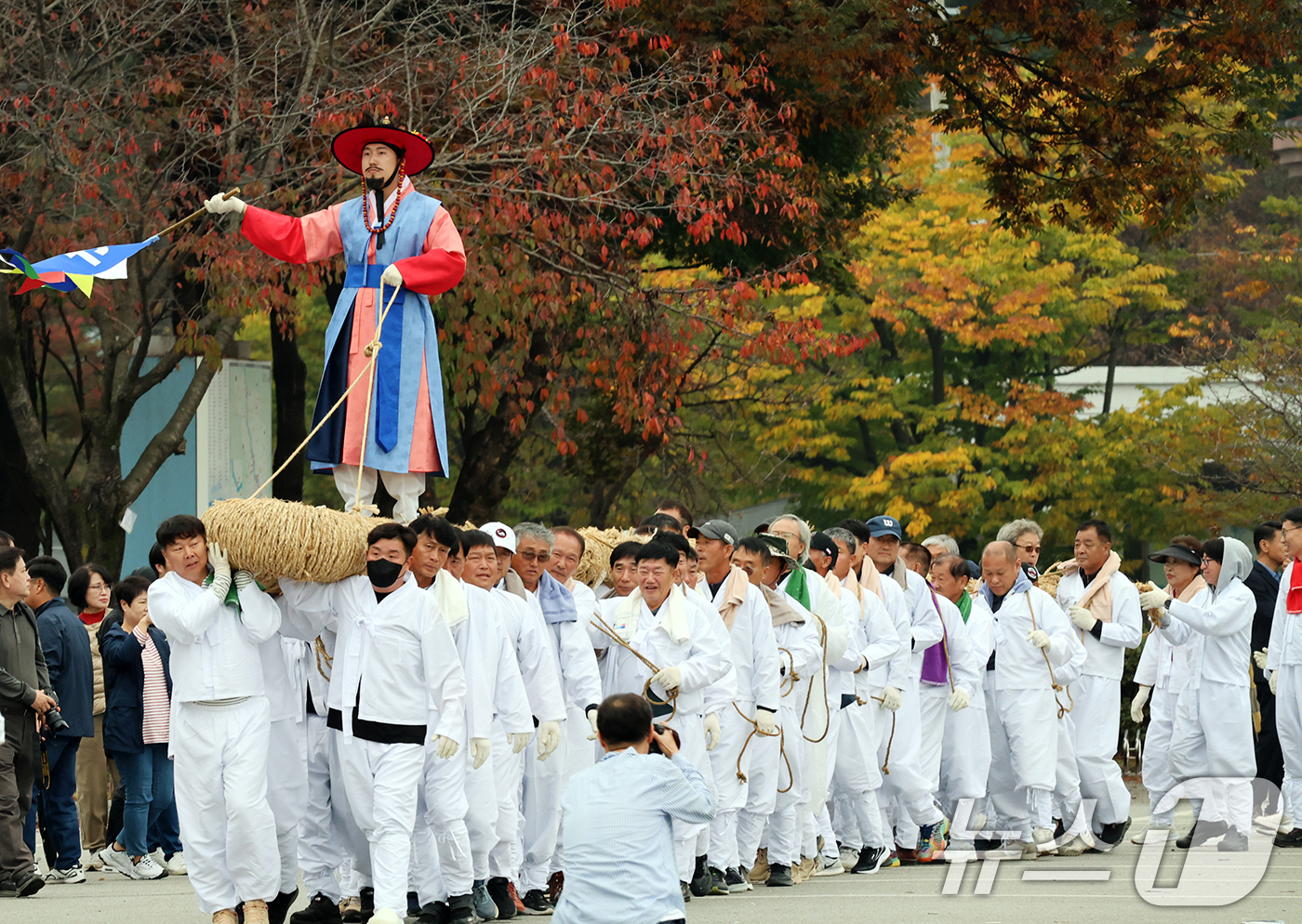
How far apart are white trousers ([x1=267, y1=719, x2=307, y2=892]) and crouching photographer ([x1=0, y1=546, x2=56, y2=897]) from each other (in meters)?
1.92

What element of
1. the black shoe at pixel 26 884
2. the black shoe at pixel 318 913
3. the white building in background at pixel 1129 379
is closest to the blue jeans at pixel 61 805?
the black shoe at pixel 26 884

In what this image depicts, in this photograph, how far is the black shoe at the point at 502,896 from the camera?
8.40 meters

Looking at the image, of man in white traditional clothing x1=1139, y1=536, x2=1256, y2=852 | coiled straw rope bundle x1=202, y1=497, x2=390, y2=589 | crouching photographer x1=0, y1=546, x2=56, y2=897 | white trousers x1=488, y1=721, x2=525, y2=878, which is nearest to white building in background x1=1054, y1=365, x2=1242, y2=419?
man in white traditional clothing x1=1139, y1=536, x2=1256, y2=852

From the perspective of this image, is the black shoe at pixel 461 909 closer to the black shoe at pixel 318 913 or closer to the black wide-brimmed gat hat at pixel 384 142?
the black shoe at pixel 318 913

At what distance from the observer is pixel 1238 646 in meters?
11.6

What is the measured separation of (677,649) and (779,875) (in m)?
1.65

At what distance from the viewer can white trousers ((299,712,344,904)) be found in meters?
7.94

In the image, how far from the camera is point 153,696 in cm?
1010

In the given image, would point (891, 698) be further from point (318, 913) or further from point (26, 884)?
point (26, 884)

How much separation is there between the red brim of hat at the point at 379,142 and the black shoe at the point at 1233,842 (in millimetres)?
6608

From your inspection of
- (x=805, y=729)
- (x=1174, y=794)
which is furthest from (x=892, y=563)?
(x=1174, y=794)

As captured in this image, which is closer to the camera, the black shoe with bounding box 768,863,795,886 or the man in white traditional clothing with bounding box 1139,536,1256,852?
the black shoe with bounding box 768,863,795,886

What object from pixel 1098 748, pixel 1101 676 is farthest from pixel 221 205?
pixel 1098 748

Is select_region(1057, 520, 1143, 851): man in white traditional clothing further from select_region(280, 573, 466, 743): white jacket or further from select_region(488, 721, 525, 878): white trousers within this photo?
select_region(280, 573, 466, 743): white jacket
